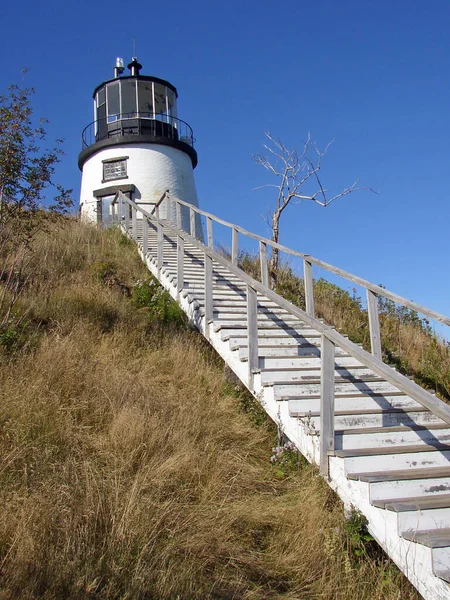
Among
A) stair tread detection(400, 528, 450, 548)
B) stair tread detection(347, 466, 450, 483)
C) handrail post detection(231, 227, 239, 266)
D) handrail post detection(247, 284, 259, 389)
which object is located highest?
handrail post detection(231, 227, 239, 266)

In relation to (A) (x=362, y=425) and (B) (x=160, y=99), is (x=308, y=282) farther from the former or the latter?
(B) (x=160, y=99)

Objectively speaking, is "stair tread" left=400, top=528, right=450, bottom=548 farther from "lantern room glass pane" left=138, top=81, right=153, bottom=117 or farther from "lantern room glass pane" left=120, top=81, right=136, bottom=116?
"lantern room glass pane" left=120, top=81, right=136, bottom=116

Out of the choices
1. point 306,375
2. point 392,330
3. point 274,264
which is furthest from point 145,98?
point 306,375

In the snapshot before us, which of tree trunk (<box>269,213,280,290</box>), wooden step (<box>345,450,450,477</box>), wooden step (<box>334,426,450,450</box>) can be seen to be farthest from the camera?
tree trunk (<box>269,213,280,290</box>)

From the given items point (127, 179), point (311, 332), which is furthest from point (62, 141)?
point (127, 179)

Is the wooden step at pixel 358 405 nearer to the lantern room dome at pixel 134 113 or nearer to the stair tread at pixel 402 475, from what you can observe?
the stair tread at pixel 402 475

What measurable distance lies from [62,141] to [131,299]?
2.80 metres

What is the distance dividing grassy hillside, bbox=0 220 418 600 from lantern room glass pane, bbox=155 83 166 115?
612 inches

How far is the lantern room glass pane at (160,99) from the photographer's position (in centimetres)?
1938

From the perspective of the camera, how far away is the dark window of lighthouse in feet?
60.1

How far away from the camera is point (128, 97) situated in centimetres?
1892

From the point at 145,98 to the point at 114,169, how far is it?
3.20 m

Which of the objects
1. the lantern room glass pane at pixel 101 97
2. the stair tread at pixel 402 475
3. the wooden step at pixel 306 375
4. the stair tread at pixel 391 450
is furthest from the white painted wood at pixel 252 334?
the lantern room glass pane at pixel 101 97

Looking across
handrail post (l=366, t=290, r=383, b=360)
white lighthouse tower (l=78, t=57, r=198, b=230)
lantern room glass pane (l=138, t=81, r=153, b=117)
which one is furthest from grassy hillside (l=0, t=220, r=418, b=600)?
lantern room glass pane (l=138, t=81, r=153, b=117)
